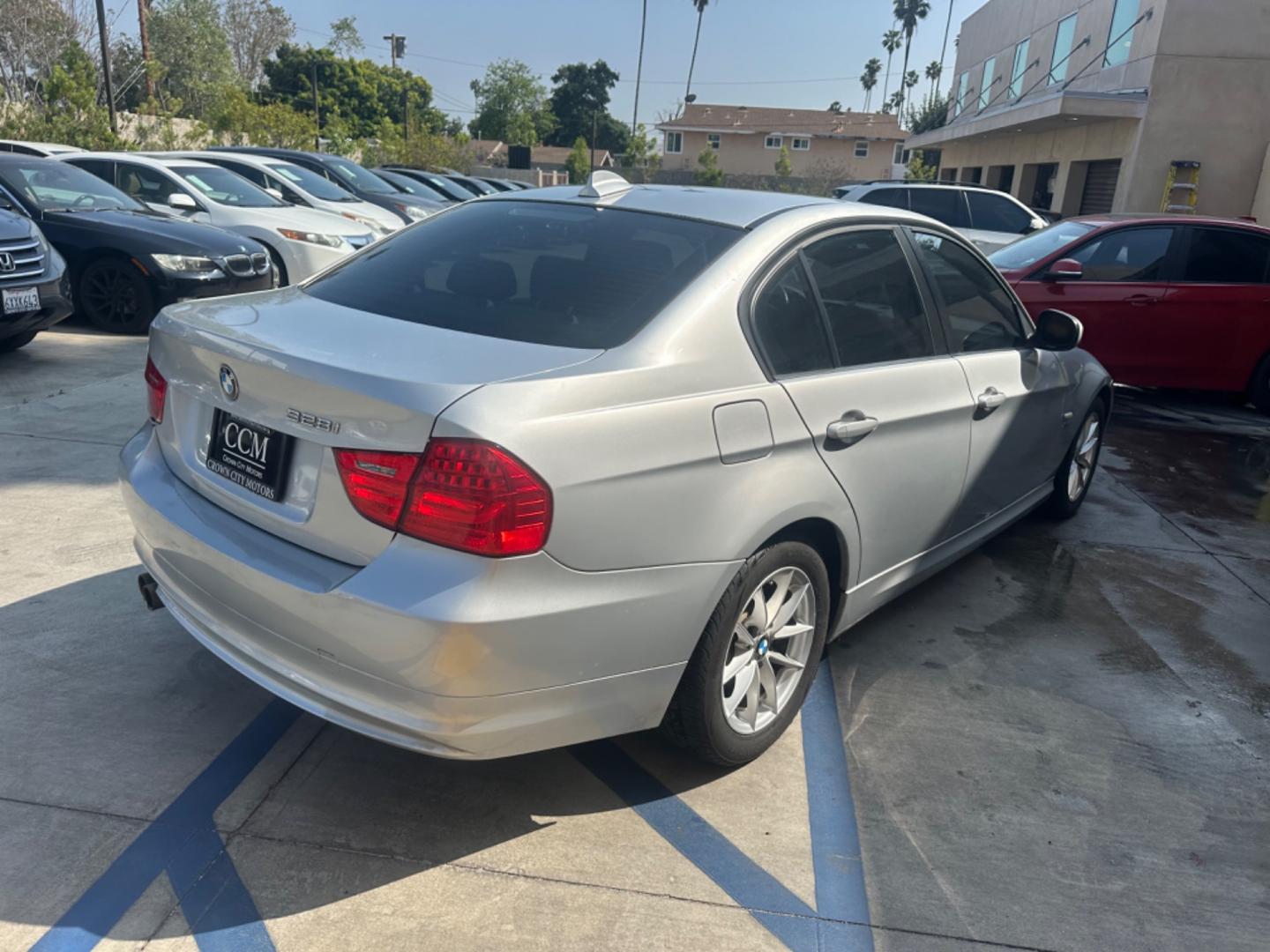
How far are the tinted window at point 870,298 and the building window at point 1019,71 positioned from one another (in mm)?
29398

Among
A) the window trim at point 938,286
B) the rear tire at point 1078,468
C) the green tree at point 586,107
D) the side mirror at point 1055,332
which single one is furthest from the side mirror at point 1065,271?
the green tree at point 586,107

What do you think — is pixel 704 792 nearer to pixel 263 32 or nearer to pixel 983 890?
pixel 983 890

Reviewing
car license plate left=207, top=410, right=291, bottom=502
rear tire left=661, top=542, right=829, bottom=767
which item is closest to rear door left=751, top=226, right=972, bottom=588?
rear tire left=661, top=542, right=829, bottom=767

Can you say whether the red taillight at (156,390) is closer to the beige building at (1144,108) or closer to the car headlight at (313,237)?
the car headlight at (313,237)

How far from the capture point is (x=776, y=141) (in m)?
72.1

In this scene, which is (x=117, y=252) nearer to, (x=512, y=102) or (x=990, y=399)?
(x=990, y=399)

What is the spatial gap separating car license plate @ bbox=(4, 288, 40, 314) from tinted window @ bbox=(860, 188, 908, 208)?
10373 millimetres

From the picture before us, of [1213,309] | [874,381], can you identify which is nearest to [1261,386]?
[1213,309]

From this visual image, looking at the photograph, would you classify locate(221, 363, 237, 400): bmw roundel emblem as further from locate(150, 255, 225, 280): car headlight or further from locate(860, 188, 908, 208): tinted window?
locate(860, 188, 908, 208): tinted window

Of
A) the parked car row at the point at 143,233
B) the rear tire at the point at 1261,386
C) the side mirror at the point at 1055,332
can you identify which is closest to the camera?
the side mirror at the point at 1055,332

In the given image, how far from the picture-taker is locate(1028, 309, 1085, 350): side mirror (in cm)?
458

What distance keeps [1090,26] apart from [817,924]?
86.0 ft

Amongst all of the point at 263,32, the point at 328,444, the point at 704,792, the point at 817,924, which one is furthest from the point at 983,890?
the point at 263,32

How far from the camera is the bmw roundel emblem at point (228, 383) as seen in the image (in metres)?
2.71
